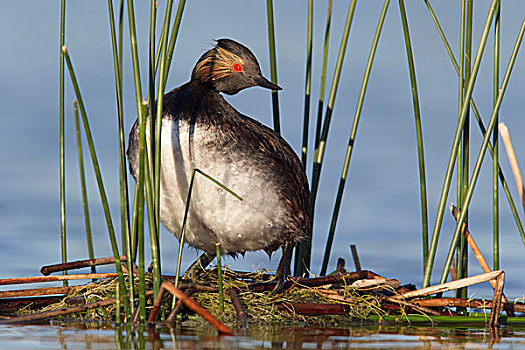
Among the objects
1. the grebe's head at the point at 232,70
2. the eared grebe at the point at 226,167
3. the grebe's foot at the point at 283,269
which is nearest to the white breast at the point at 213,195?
the eared grebe at the point at 226,167

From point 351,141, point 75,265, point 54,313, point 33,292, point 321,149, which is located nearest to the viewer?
point 54,313

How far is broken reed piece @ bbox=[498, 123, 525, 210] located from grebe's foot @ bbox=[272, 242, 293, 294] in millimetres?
1717

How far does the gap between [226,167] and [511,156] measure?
2.05 metres

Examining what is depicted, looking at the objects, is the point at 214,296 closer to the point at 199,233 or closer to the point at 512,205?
the point at 199,233

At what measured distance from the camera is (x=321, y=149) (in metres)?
6.00

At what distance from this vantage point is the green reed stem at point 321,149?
557 cm

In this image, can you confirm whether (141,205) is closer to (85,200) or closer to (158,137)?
(158,137)

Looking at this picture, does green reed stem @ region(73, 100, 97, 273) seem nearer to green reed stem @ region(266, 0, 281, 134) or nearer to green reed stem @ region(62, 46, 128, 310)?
green reed stem @ region(62, 46, 128, 310)

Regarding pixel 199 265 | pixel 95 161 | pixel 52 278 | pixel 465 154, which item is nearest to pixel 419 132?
pixel 465 154

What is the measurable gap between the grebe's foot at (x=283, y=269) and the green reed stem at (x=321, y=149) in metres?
0.24

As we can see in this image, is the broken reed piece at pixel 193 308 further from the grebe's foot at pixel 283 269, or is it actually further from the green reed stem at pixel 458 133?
the green reed stem at pixel 458 133

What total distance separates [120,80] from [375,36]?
212 centimetres

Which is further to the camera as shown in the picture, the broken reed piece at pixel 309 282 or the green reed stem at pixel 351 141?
the green reed stem at pixel 351 141

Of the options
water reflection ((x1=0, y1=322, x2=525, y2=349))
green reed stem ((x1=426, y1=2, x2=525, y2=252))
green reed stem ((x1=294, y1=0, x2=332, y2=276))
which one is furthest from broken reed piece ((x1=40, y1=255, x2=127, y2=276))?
green reed stem ((x1=426, y1=2, x2=525, y2=252))
